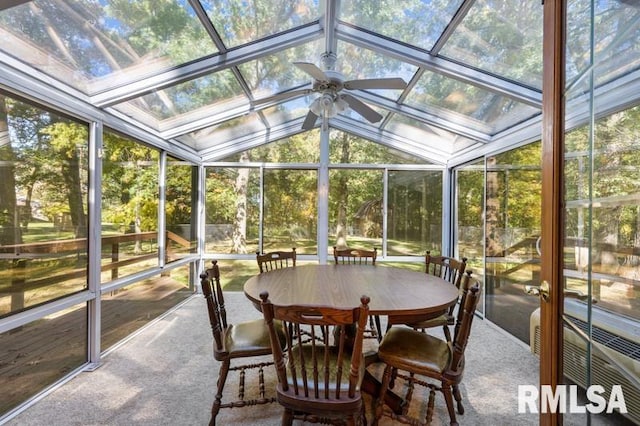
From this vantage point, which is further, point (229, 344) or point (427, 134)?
point (427, 134)

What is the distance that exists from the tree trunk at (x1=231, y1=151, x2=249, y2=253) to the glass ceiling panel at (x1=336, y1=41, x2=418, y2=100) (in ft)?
7.58

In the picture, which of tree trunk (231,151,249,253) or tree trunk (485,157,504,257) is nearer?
tree trunk (485,157,504,257)

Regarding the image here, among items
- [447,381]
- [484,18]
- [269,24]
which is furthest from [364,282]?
[269,24]

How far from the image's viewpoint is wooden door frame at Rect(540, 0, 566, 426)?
1.17m

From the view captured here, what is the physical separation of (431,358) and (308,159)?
12.4ft

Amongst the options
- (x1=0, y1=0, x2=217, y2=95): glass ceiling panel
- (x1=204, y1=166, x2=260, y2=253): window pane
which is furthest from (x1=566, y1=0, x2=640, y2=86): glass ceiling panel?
(x1=204, y1=166, x2=260, y2=253): window pane

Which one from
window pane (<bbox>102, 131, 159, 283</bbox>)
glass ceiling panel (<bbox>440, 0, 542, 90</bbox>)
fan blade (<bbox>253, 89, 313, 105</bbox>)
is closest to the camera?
glass ceiling panel (<bbox>440, 0, 542, 90</bbox>)

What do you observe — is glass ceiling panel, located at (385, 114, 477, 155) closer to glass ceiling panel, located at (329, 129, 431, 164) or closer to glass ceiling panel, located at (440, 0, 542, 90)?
glass ceiling panel, located at (329, 129, 431, 164)

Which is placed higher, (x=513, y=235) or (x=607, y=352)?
(x=513, y=235)

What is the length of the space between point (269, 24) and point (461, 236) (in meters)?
3.73

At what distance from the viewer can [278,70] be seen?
3.38m

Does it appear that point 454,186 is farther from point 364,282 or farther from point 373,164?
point 364,282

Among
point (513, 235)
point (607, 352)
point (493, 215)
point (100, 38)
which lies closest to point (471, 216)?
point (493, 215)

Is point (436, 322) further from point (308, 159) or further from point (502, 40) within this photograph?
point (308, 159)
